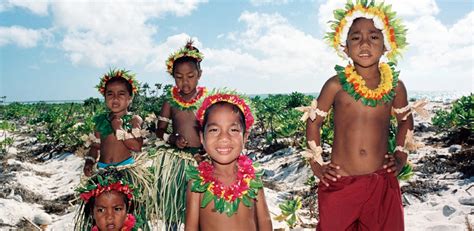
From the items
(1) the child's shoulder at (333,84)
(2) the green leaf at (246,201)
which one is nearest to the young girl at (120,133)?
(2) the green leaf at (246,201)

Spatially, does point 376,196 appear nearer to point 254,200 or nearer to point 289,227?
point 254,200

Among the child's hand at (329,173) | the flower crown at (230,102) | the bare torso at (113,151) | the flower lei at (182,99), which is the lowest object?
the child's hand at (329,173)

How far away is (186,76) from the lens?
3602 mm

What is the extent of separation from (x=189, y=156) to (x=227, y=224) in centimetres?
141

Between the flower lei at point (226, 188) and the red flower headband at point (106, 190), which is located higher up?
the flower lei at point (226, 188)

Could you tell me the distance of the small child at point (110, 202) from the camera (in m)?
2.64

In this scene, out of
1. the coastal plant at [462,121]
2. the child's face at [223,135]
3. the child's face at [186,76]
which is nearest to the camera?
the child's face at [223,135]

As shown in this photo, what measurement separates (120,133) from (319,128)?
63.8 inches

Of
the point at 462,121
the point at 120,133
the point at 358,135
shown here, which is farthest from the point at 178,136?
the point at 462,121

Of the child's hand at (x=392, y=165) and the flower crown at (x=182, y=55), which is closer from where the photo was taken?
the child's hand at (x=392, y=165)

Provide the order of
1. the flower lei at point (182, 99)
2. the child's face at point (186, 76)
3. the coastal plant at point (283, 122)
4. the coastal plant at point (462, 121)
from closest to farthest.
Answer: the child's face at point (186, 76)
the flower lei at point (182, 99)
the coastal plant at point (462, 121)
the coastal plant at point (283, 122)

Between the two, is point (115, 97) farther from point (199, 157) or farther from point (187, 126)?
point (199, 157)

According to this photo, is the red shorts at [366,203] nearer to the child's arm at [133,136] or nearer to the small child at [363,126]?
the small child at [363,126]

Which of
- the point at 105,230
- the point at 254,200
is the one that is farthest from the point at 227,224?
the point at 105,230
